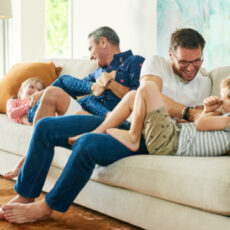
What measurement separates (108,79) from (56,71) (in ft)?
3.45

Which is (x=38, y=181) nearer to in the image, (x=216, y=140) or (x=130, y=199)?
(x=130, y=199)

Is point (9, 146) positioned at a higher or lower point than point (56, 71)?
lower

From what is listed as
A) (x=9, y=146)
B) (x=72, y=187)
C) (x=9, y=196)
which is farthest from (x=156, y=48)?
(x=72, y=187)

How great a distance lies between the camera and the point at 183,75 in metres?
2.25

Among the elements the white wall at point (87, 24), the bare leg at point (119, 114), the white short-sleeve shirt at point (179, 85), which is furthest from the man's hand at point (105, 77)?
the white wall at point (87, 24)

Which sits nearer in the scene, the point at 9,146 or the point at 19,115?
the point at 9,146

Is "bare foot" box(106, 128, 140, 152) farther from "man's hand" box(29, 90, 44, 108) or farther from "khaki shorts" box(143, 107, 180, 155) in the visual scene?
"man's hand" box(29, 90, 44, 108)

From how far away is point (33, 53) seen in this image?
5418 millimetres

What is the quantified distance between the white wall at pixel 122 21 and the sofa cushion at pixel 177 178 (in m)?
2.22

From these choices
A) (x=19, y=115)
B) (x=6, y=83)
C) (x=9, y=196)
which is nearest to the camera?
(x=9, y=196)

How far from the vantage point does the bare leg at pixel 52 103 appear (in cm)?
248

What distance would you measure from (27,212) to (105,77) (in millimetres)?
1012

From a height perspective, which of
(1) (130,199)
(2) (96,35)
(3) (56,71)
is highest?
(2) (96,35)

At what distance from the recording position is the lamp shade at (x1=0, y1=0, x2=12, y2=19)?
4.89 metres
